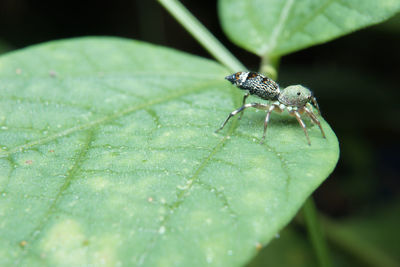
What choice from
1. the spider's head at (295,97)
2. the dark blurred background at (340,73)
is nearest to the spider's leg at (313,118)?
the spider's head at (295,97)

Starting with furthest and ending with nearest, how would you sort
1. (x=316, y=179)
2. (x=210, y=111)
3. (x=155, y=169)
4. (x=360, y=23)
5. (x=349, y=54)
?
(x=349, y=54), (x=360, y=23), (x=210, y=111), (x=155, y=169), (x=316, y=179)

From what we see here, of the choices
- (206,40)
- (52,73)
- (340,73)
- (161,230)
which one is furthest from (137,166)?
(340,73)

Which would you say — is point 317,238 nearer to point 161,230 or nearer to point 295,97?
point 295,97

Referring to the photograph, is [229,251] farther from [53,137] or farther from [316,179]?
[53,137]

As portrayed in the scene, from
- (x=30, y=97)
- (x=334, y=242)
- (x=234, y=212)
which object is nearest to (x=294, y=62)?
(x=334, y=242)

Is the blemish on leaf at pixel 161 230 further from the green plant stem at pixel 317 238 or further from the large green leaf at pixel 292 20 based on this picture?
the large green leaf at pixel 292 20

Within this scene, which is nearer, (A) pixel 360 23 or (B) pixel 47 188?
(B) pixel 47 188

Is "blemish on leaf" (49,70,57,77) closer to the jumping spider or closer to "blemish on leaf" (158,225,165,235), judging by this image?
the jumping spider
